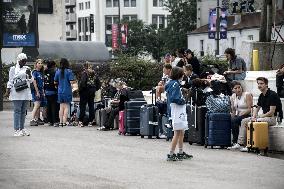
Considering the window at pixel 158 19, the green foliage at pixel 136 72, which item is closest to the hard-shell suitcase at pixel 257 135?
the green foliage at pixel 136 72

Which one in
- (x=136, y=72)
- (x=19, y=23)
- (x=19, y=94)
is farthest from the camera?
(x=136, y=72)

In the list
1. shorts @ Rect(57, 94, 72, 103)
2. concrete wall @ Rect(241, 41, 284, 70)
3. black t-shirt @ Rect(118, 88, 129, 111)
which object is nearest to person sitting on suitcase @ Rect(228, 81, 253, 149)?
black t-shirt @ Rect(118, 88, 129, 111)

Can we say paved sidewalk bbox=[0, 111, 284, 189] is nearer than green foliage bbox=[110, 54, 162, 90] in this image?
Yes

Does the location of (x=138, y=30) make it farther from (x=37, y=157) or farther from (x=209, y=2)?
(x=37, y=157)

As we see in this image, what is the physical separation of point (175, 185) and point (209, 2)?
251 feet

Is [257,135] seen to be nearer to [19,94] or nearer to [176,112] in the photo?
[176,112]

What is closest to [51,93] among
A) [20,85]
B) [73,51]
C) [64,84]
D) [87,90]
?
[64,84]

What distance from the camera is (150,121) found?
58.7ft

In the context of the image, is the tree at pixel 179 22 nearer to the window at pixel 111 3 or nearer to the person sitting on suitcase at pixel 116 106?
the window at pixel 111 3

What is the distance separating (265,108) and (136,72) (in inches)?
900

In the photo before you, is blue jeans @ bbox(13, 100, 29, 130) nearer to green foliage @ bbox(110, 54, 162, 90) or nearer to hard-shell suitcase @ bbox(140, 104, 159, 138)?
hard-shell suitcase @ bbox(140, 104, 159, 138)

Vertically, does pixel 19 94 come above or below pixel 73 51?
below

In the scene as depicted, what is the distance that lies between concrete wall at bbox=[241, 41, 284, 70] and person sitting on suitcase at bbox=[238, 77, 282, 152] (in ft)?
32.4

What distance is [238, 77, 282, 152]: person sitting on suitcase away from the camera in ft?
49.3
